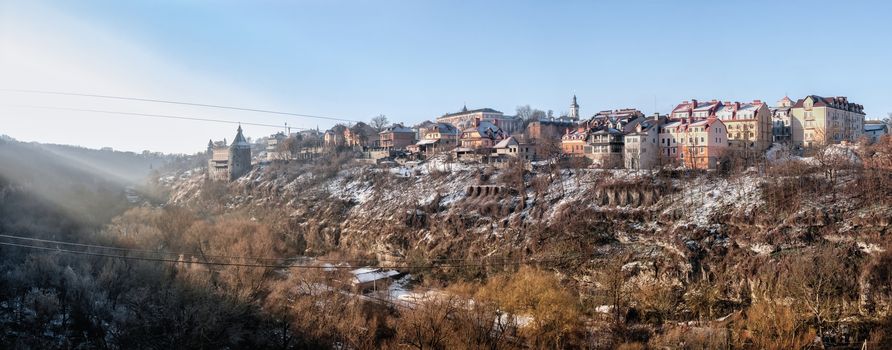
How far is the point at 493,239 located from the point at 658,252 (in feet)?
43.7

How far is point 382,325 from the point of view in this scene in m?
29.3

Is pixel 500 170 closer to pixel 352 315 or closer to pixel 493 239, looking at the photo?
pixel 493 239

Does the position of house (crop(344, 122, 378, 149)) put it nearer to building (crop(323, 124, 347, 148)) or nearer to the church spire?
building (crop(323, 124, 347, 148))

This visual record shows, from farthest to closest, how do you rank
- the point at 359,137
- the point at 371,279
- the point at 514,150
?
the point at 359,137 → the point at 514,150 → the point at 371,279

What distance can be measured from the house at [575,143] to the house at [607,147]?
2060 millimetres

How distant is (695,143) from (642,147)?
482cm

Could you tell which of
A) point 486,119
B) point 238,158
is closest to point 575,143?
point 486,119

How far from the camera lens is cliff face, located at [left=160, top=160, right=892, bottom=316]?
116 feet

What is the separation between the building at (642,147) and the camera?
2054 inches

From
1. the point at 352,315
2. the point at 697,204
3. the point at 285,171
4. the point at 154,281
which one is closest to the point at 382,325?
the point at 352,315

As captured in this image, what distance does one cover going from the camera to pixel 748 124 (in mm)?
55156

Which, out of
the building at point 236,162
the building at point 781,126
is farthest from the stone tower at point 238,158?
the building at point 781,126

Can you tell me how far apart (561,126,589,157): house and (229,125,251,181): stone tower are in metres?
46.7

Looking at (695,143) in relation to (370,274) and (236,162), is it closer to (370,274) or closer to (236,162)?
(370,274)
